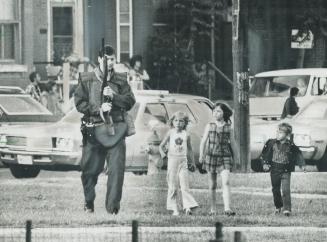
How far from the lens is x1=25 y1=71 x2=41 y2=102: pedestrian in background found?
25.8 meters

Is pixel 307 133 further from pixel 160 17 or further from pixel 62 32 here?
pixel 160 17

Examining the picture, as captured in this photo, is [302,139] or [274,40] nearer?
[302,139]

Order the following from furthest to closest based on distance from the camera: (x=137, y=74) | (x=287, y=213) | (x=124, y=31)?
(x=124, y=31)
(x=137, y=74)
(x=287, y=213)

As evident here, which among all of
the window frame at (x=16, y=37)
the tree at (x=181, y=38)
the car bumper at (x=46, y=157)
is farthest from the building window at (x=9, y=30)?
the car bumper at (x=46, y=157)

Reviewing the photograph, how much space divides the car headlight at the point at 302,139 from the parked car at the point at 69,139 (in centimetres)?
168

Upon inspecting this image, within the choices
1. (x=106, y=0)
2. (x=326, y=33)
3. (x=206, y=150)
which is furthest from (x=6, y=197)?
(x=106, y=0)

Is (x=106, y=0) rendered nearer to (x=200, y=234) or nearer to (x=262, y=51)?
(x=262, y=51)

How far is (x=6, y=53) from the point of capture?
28.4 meters

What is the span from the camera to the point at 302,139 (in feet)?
73.2

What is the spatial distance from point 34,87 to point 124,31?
3846 mm

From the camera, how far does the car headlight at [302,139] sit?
72.9ft

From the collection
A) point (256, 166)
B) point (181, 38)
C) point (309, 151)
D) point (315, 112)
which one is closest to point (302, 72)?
point (315, 112)

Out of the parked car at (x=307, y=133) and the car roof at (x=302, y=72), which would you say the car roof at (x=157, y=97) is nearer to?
the parked car at (x=307, y=133)

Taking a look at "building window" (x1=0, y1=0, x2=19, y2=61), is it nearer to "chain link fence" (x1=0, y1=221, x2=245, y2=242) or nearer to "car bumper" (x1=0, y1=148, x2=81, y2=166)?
"car bumper" (x1=0, y1=148, x2=81, y2=166)
